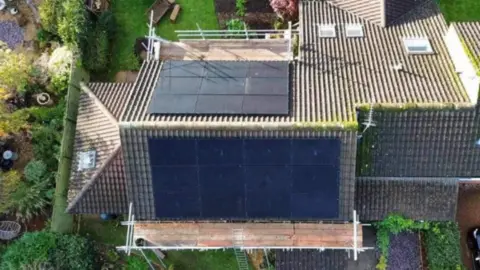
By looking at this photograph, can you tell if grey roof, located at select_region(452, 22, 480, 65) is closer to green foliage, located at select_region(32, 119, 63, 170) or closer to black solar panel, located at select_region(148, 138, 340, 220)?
black solar panel, located at select_region(148, 138, 340, 220)

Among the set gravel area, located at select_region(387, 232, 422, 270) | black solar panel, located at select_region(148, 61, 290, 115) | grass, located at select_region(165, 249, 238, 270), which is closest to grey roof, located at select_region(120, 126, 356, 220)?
black solar panel, located at select_region(148, 61, 290, 115)

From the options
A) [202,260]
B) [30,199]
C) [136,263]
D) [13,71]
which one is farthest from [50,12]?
[202,260]

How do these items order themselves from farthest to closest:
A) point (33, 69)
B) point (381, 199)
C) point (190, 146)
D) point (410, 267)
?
1. point (33, 69)
2. point (410, 267)
3. point (381, 199)
4. point (190, 146)

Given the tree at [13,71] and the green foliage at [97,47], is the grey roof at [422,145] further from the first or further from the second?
the tree at [13,71]

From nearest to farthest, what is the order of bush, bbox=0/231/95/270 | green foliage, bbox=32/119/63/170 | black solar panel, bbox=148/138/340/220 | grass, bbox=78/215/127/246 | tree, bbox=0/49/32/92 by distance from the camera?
1. black solar panel, bbox=148/138/340/220
2. bush, bbox=0/231/95/270
3. tree, bbox=0/49/32/92
4. grass, bbox=78/215/127/246
5. green foliage, bbox=32/119/63/170

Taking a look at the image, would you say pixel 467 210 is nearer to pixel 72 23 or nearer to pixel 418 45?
pixel 418 45

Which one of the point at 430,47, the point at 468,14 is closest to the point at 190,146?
the point at 430,47

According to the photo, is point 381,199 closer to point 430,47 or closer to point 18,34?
point 430,47
